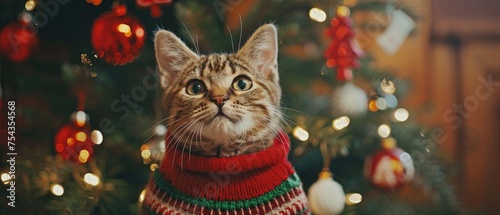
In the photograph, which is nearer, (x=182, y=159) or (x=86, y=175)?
(x=182, y=159)

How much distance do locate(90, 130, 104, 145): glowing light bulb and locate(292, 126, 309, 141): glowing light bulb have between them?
29cm

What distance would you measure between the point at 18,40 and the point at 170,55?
0.31 m

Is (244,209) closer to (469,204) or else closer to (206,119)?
(206,119)

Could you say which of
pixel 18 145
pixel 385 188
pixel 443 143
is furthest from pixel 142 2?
pixel 443 143

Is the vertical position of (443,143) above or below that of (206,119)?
above

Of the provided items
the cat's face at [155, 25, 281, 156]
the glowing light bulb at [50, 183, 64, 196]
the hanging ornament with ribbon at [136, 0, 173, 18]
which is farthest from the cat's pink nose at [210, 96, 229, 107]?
the glowing light bulb at [50, 183, 64, 196]

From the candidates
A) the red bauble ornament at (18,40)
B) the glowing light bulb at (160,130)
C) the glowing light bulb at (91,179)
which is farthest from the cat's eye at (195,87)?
the red bauble ornament at (18,40)

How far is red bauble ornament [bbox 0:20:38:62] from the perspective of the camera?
740 mm

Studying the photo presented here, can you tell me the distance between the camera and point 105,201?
0.68 meters

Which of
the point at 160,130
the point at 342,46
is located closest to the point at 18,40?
the point at 160,130

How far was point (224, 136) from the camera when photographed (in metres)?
0.54

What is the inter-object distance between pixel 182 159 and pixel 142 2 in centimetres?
27

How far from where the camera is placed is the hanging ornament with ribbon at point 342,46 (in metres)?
0.74

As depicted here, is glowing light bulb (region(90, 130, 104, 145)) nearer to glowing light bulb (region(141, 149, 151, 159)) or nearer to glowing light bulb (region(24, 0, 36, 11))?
glowing light bulb (region(141, 149, 151, 159))
